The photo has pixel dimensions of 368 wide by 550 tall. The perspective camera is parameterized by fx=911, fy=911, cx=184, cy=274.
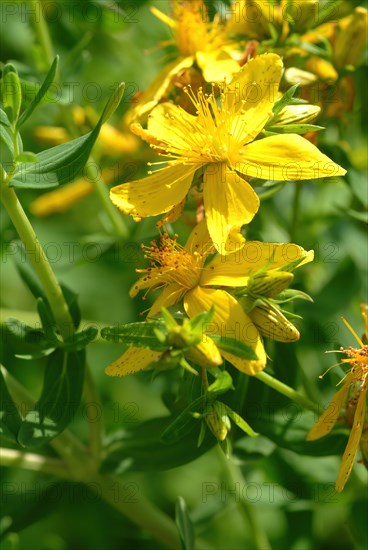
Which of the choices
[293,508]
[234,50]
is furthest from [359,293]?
[234,50]

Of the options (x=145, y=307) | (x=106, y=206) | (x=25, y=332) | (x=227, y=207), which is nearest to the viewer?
(x=227, y=207)

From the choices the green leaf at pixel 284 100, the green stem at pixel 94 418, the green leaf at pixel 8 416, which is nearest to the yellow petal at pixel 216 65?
the green leaf at pixel 284 100

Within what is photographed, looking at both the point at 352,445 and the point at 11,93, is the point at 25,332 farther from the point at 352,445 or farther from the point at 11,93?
the point at 352,445

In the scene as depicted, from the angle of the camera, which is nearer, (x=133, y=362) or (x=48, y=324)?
(x=133, y=362)

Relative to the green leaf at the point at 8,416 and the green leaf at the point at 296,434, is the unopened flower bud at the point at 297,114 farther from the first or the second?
the green leaf at the point at 8,416

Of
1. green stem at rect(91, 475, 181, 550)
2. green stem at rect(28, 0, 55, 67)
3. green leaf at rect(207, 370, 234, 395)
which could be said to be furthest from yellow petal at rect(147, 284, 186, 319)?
green stem at rect(28, 0, 55, 67)

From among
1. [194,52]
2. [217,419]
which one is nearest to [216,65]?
[194,52]
